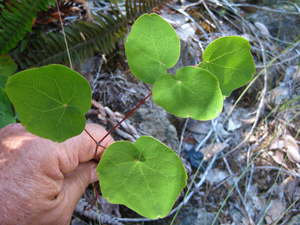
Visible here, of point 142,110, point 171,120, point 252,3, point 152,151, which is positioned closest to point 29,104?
point 152,151

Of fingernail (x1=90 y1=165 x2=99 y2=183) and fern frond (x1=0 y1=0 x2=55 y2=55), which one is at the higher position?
fern frond (x1=0 y1=0 x2=55 y2=55)

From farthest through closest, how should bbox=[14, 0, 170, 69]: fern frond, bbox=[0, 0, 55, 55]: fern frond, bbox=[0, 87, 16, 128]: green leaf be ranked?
bbox=[14, 0, 170, 69]: fern frond < bbox=[0, 0, 55, 55]: fern frond < bbox=[0, 87, 16, 128]: green leaf

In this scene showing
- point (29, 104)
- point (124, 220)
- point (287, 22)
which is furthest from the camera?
point (287, 22)

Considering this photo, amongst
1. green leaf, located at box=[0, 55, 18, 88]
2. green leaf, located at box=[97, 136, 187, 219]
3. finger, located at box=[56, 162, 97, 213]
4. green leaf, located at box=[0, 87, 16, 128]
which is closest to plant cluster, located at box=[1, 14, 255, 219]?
green leaf, located at box=[97, 136, 187, 219]

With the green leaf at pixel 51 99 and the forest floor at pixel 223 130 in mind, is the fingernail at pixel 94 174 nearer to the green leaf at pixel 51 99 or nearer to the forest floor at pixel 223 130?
the forest floor at pixel 223 130

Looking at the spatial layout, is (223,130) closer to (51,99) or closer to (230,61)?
(230,61)

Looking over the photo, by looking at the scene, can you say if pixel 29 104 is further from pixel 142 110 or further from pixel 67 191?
pixel 142 110

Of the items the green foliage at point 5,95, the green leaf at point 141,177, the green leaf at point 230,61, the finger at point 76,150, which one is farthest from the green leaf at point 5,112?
the green leaf at point 230,61

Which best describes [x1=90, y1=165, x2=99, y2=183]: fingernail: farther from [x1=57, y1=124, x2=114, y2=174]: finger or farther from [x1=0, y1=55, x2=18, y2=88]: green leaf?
[x1=0, y1=55, x2=18, y2=88]: green leaf
